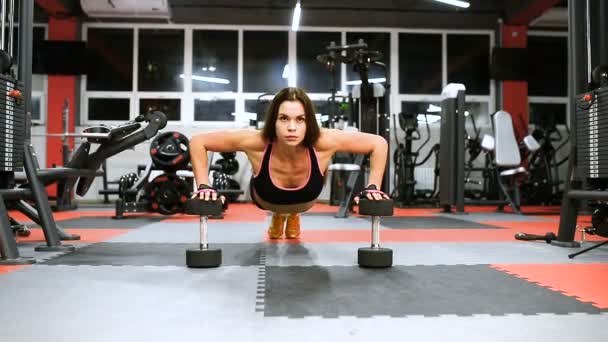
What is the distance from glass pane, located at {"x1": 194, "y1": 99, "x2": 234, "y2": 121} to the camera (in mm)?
9664

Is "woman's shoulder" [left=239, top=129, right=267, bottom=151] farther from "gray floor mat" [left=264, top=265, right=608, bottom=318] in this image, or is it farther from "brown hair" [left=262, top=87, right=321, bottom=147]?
"gray floor mat" [left=264, top=265, right=608, bottom=318]

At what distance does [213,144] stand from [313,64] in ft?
25.0

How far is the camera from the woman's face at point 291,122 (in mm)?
2504

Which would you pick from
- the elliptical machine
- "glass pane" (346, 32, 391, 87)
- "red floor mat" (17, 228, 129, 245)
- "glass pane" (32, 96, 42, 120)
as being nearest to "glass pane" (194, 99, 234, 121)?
"glass pane" (346, 32, 391, 87)

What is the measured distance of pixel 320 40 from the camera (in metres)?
10.0

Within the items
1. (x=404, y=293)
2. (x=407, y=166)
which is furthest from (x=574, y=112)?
(x=407, y=166)

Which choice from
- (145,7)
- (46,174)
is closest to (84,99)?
(145,7)

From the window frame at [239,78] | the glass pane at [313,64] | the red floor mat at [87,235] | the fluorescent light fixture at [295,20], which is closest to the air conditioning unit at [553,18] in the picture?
the window frame at [239,78]

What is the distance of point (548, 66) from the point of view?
10.2 m

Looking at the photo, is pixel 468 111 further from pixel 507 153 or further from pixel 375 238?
pixel 375 238

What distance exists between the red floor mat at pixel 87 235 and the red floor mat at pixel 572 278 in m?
2.87

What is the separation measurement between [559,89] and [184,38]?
311 inches

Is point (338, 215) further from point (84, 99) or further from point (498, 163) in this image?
point (84, 99)

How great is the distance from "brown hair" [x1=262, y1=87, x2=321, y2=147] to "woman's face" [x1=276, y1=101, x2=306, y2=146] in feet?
0.09
